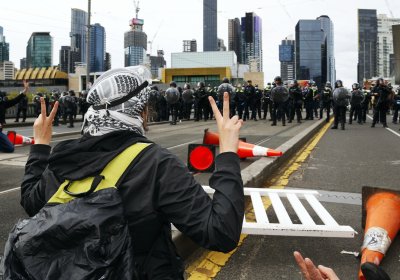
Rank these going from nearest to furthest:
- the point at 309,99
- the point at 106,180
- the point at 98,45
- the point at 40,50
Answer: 1. the point at 106,180
2. the point at 309,99
3. the point at 98,45
4. the point at 40,50

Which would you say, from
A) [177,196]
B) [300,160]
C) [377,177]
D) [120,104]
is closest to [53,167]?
[120,104]

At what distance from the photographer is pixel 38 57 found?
86625 millimetres

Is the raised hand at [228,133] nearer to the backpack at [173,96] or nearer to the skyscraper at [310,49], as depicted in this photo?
the backpack at [173,96]

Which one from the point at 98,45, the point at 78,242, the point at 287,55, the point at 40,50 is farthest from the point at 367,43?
the point at 78,242

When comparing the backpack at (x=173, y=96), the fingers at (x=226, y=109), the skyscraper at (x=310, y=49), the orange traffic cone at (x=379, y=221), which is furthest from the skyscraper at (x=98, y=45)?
the fingers at (x=226, y=109)

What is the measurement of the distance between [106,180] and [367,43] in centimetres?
11182

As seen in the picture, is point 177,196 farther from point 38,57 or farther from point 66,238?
point 38,57

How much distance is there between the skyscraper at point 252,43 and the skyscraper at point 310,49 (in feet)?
62.0

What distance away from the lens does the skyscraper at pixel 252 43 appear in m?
86.7

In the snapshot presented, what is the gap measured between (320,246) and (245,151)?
4807 millimetres

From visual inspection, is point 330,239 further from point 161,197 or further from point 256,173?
point 161,197

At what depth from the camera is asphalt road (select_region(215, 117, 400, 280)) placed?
3.36 metres

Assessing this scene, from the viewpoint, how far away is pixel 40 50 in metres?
82.4

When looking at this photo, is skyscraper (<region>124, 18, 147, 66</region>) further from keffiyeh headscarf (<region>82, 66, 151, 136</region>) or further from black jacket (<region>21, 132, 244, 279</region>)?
black jacket (<region>21, 132, 244, 279</region>)
